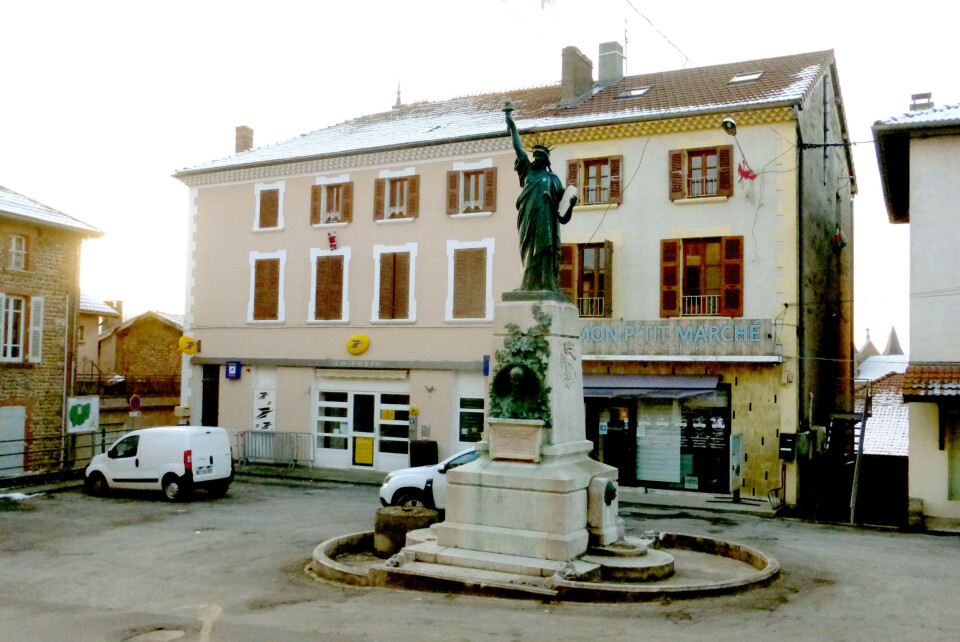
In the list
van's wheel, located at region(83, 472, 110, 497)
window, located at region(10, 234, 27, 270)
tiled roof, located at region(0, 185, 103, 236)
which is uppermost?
tiled roof, located at region(0, 185, 103, 236)

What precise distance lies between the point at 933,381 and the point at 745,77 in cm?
1039

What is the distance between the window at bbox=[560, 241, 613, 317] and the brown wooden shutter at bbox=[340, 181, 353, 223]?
691 centimetres

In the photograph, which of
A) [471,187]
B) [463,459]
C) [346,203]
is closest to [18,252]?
[346,203]

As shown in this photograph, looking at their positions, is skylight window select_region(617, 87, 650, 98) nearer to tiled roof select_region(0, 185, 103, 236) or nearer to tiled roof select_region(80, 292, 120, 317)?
tiled roof select_region(0, 185, 103, 236)

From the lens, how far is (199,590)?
33.8ft

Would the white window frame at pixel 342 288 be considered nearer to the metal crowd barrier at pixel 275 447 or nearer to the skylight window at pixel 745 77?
the metal crowd barrier at pixel 275 447

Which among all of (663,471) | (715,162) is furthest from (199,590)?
(715,162)

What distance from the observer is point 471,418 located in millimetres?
23266

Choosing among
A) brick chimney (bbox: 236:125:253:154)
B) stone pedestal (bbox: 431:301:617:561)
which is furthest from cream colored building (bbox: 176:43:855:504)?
stone pedestal (bbox: 431:301:617:561)

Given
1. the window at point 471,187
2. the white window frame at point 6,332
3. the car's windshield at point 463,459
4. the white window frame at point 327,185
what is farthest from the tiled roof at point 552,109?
the car's windshield at point 463,459

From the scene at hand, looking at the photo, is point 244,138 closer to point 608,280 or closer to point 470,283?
point 470,283

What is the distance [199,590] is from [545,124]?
15708 mm

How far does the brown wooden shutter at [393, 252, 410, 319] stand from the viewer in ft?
79.6

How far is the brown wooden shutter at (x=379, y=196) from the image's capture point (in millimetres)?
24797
